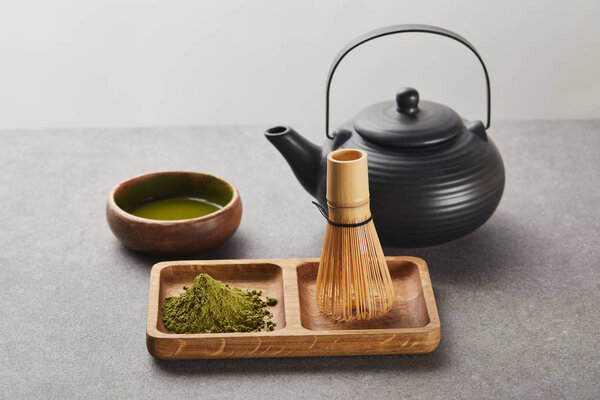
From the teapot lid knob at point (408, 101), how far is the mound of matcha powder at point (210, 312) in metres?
0.37

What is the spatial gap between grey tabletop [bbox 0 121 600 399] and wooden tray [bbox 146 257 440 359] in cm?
2

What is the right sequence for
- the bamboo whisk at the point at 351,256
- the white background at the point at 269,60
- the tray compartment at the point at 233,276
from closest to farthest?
the bamboo whisk at the point at 351,256
the tray compartment at the point at 233,276
the white background at the point at 269,60

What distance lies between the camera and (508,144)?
156 cm

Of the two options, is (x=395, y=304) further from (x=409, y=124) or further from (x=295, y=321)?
(x=409, y=124)

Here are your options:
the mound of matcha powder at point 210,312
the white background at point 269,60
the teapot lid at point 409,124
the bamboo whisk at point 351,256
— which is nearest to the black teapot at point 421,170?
the teapot lid at point 409,124

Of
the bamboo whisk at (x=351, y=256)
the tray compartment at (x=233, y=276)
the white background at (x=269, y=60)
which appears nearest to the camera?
the bamboo whisk at (x=351, y=256)

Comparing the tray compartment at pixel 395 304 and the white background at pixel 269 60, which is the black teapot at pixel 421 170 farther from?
the white background at pixel 269 60

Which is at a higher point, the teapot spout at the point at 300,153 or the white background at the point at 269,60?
the teapot spout at the point at 300,153

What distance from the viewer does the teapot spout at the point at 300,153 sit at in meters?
1.15

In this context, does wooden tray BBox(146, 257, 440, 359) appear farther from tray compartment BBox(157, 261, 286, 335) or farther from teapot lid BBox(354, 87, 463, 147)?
teapot lid BBox(354, 87, 463, 147)

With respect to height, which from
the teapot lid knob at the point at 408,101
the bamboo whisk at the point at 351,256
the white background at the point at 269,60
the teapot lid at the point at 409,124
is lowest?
the white background at the point at 269,60

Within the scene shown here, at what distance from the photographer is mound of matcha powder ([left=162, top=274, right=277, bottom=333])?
37.7 inches

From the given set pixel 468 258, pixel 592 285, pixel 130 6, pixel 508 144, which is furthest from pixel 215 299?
pixel 130 6

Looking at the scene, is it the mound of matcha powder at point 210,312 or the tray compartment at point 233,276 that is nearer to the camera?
the mound of matcha powder at point 210,312
